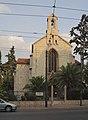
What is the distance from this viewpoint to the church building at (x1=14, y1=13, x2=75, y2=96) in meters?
76.1

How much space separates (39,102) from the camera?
50906 millimetres

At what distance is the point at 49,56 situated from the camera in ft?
250

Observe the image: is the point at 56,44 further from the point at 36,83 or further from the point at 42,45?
the point at 36,83

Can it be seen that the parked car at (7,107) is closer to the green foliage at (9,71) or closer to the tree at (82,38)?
the tree at (82,38)

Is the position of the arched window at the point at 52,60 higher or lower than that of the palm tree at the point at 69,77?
higher

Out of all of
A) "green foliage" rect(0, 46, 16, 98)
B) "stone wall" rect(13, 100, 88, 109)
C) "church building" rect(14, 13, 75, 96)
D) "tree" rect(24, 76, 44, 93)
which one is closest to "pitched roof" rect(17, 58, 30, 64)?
"church building" rect(14, 13, 75, 96)

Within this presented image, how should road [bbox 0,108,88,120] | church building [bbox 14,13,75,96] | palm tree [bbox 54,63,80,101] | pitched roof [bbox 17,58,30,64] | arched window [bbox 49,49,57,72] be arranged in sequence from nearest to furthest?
road [bbox 0,108,88,120]
palm tree [bbox 54,63,80,101]
arched window [bbox 49,49,57,72]
church building [bbox 14,13,75,96]
pitched roof [bbox 17,58,30,64]

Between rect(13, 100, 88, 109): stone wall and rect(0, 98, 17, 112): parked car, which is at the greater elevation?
rect(13, 100, 88, 109): stone wall

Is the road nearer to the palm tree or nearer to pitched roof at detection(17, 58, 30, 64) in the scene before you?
the palm tree

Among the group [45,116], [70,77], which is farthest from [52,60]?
[45,116]

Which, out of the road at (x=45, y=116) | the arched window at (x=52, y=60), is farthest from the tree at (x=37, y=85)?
the road at (x=45, y=116)

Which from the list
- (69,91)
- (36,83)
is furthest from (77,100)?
(36,83)

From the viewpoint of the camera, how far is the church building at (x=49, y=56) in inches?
2997

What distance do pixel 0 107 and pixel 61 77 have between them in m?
26.7
